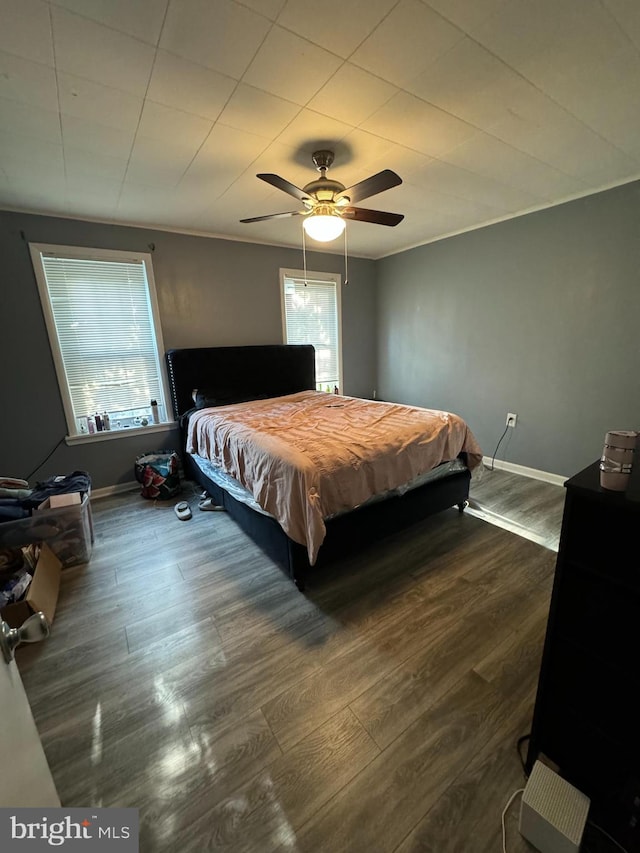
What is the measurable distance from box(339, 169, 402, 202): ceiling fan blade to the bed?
4.80ft

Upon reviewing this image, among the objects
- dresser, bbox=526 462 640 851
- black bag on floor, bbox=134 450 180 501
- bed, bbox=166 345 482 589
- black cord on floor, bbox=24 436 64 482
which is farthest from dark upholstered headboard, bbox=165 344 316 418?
dresser, bbox=526 462 640 851

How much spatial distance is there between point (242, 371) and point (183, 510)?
166cm

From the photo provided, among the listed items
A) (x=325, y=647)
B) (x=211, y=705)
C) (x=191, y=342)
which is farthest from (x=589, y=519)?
(x=191, y=342)

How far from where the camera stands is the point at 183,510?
301cm

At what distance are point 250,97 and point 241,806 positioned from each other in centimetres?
285

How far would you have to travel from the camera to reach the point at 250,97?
1.62m

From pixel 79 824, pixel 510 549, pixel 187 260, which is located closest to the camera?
pixel 79 824

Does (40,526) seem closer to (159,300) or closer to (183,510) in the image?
(183,510)

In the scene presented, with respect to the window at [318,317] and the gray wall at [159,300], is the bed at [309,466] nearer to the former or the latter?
the gray wall at [159,300]

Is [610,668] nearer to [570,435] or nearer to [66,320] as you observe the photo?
[570,435]

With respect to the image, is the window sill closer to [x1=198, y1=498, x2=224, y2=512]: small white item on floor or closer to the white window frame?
the white window frame

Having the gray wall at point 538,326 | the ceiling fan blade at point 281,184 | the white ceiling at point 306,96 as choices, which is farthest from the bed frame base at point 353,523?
the white ceiling at point 306,96

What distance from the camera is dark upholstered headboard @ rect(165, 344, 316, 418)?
3.58 metres

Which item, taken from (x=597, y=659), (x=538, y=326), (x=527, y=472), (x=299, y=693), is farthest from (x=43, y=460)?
(x=538, y=326)
